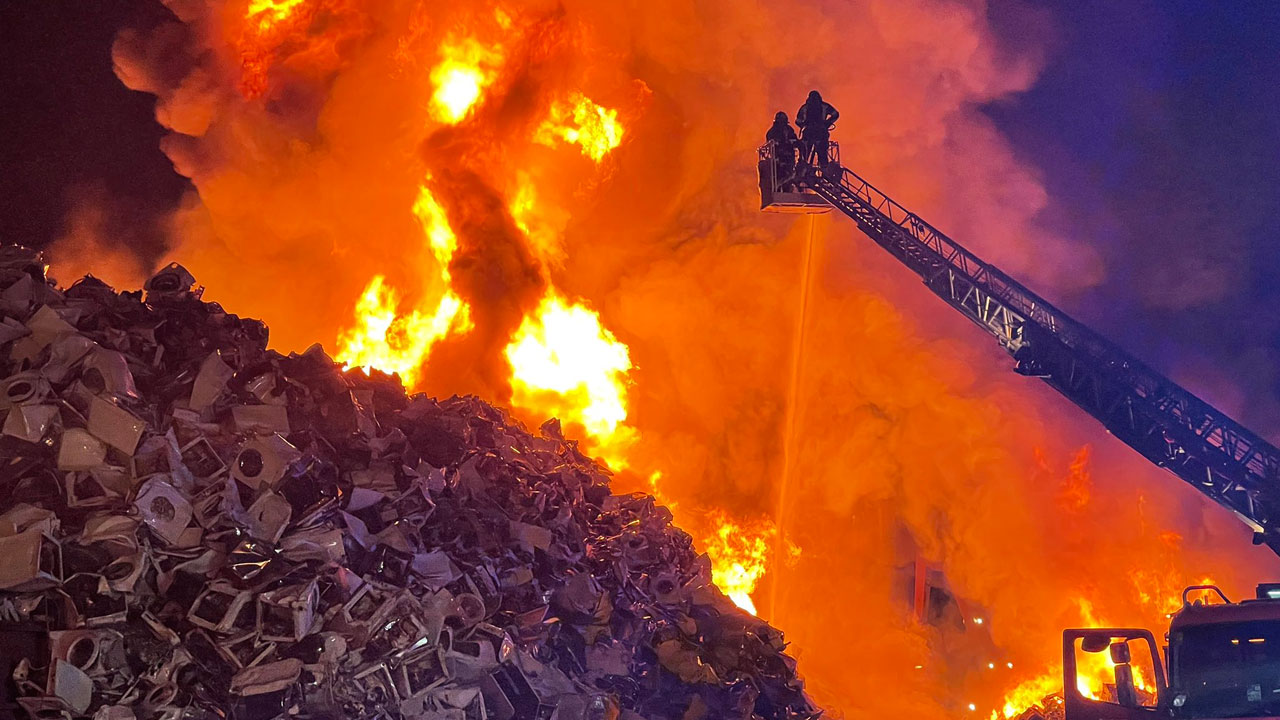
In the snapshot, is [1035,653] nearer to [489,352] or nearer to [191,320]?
[489,352]

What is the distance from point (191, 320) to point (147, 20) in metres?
11.6

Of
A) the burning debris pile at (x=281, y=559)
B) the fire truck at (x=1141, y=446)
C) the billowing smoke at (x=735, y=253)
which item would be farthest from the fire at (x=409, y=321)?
the burning debris pile at (x=281, y=559)

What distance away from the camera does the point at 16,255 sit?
32.2 feet

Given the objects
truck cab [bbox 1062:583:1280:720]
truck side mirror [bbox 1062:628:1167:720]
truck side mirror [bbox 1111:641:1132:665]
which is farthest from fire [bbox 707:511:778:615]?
truck side mirror [bbox 1111:641:1132:665]

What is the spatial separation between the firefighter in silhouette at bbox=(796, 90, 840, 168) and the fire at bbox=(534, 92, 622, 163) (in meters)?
5.86

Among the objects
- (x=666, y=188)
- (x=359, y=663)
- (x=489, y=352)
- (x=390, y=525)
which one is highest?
(x=666, y=188)

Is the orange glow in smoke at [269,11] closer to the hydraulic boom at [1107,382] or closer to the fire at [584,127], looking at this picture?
the fire at [584,127]

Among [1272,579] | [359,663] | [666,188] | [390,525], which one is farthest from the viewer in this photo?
[666,188]

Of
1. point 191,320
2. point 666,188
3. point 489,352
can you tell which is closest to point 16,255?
point 191,320

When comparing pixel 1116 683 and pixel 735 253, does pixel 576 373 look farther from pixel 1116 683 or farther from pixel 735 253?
pixel 1116 683

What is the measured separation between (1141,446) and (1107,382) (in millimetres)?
1053

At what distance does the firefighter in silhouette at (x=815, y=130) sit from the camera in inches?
658

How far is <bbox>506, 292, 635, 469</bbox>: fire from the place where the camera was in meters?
21.3

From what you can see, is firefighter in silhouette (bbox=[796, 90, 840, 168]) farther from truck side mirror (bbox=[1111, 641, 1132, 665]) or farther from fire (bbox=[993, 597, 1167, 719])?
fire (bbox=[993, 597, 1167, 719])
